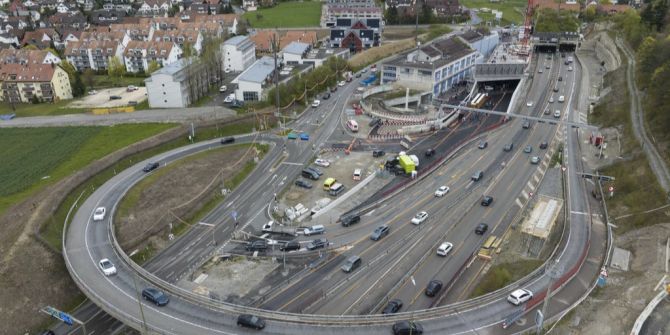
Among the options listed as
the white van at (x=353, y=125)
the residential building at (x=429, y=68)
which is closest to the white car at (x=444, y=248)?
the white van at (x=353, y=125)

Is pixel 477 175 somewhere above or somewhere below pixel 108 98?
below

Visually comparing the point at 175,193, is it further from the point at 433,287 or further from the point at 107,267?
the point at 433,287

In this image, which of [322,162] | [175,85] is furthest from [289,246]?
[175,85]

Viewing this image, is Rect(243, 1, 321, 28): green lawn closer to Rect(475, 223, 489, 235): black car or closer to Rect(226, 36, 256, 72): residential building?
Rect(226, 36, 256, 72): residential building

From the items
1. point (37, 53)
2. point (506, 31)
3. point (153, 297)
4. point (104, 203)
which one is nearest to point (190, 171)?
point (104, 203)

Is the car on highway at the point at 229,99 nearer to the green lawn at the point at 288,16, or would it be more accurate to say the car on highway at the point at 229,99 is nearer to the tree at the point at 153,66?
the tree at the point at 153,66
